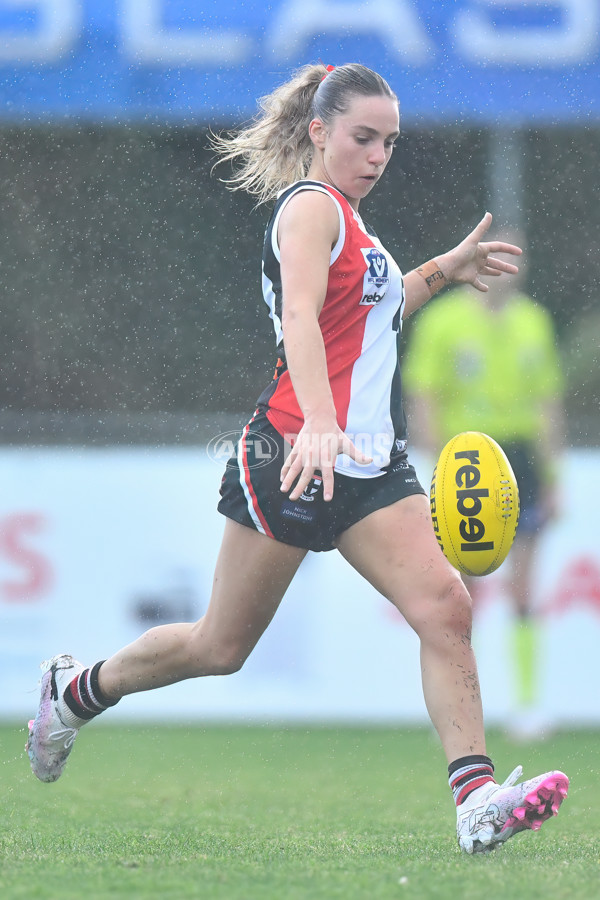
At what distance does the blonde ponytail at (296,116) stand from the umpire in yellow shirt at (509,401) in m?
2.84

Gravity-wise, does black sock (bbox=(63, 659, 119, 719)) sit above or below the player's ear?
below

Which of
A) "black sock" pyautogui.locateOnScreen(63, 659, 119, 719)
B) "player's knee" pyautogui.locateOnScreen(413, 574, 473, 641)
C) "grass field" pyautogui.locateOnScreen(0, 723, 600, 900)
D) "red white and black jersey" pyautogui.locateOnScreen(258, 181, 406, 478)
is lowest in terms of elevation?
"grass field" pyautogui.locateOnScreen(0, 723, 600, 900)

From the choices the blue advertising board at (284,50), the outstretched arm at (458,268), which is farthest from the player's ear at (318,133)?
the blue advertising board at (284,50)

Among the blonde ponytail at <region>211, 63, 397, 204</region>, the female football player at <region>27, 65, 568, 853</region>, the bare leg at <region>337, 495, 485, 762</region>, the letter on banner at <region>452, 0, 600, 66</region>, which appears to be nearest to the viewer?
the female football player at <region>27, 65, 568, 853</region>

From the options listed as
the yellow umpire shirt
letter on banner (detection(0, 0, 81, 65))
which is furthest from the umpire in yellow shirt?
letter on banner (detection(0, 0, 81, 65))

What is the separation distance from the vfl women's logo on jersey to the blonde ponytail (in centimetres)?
38

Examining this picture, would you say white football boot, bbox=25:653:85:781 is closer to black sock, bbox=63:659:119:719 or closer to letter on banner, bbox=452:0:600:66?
black sock, bbox=63:659:119:719

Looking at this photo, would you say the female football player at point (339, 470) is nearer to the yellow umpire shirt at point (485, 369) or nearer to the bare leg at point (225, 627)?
the bare leg at point (225, 627)

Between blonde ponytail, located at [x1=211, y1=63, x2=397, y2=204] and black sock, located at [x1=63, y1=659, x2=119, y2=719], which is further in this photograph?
black sock, located at [x1=63, y1=659, x2=119, y2=719]

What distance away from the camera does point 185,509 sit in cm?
702

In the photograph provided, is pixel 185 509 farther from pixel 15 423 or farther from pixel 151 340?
pixel 151 340

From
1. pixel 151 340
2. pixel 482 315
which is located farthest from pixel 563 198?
pixel 482 315

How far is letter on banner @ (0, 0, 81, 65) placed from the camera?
29.2ft

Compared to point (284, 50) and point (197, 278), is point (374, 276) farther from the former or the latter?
point (197, 278)
